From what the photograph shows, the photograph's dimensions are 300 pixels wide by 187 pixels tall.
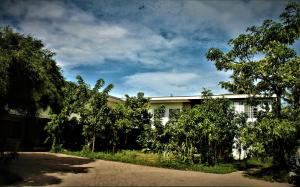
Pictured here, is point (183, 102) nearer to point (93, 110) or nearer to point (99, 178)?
point (93, 110)

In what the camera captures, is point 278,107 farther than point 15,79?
Yes

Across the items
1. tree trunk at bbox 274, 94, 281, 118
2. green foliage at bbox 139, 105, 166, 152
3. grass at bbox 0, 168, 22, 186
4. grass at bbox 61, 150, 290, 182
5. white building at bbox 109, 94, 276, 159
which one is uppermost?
white building at bbox 109, 94, 276, 159

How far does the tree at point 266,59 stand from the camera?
18.3m

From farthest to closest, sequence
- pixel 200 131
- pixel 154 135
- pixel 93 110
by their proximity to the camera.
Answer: pixel 154 135 → pixel 93 110 → pixel 200 131

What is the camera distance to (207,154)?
2450 cm

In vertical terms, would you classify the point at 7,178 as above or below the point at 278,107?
below

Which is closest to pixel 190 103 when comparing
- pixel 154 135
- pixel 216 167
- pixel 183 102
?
pixel 183 102

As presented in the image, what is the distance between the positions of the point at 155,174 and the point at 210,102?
9740 millimetres

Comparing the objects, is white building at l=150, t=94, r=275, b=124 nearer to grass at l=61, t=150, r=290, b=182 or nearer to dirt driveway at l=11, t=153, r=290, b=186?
grass at l=61, t=150, r=290, b=182

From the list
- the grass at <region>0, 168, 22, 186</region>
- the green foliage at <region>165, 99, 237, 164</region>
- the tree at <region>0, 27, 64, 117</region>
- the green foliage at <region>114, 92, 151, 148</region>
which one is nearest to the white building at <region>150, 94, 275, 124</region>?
the green foliage at <region>114, 92, 151, 148</region>

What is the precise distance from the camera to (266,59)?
60.3ft

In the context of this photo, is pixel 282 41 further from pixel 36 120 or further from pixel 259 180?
pixel 36 120

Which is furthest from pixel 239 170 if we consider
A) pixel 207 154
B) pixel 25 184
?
pixel 25 184

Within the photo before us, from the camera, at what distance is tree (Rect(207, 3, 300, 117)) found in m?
18.3
